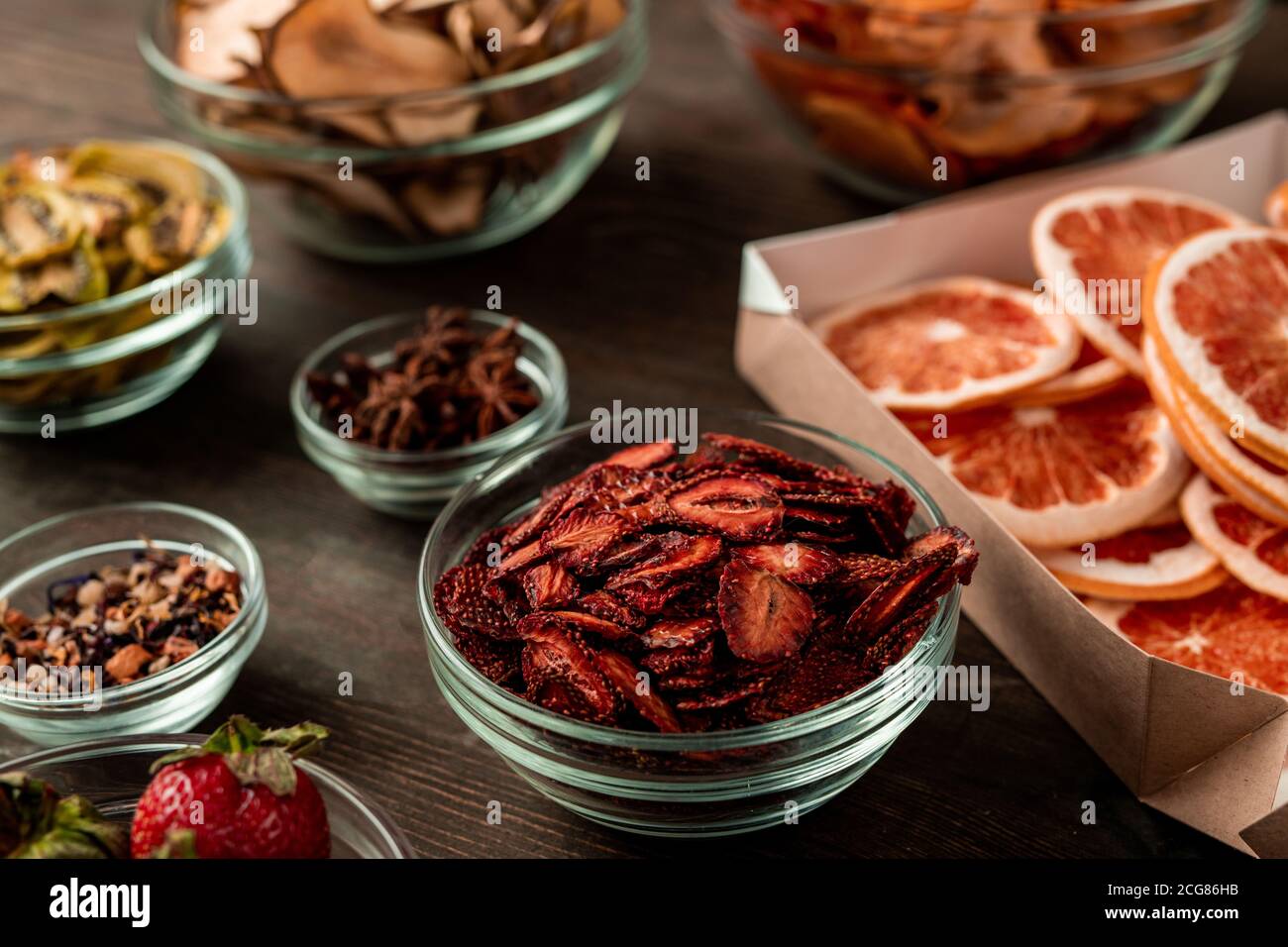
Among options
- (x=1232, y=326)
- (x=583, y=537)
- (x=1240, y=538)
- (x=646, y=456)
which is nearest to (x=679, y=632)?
(x=583, y=537)

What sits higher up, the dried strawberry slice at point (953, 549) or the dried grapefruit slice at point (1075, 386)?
the dried grapefruit slice at point (1075, 386)

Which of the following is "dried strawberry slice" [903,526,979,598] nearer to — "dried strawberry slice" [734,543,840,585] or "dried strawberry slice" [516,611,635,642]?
"dried strawberry slice" [734,543,840,585]

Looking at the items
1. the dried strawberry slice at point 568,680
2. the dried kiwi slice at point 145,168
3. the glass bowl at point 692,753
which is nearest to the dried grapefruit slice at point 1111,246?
the glass bowl at point 692,753

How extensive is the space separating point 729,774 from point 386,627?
0.44 m

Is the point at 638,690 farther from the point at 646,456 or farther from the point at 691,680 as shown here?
the point at 646,456

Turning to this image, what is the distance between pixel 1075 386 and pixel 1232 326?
0.16m

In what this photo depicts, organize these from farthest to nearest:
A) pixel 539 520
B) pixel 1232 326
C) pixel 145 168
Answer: pixel 145 168, pixel 1232 326, pixel 539 520

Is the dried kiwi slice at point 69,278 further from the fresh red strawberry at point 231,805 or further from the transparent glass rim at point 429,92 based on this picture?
the fresh red strawberry at point 231,805

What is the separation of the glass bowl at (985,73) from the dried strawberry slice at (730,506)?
2.44 ft

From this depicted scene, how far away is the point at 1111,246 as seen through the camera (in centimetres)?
135

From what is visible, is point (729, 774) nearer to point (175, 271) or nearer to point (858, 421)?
point (858, 421)

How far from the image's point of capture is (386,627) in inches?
45.9

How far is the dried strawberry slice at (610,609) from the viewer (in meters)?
0.91
